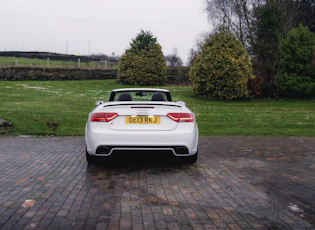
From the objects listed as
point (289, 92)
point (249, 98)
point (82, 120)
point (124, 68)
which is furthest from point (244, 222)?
point (124, 68)

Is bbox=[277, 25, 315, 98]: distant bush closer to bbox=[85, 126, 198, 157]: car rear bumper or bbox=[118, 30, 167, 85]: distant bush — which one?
bbox=[118, 30, 167, 85]: distant bush

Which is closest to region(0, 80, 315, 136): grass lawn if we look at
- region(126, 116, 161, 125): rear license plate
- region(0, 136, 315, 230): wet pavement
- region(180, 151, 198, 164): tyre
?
region(0, 136, 315, 230): wet pavement

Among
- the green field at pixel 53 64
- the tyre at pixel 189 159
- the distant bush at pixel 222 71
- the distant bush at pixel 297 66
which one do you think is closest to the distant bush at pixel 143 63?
the green field at pixel 53 64

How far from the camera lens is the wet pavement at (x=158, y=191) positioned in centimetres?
348

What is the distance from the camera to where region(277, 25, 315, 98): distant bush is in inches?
828

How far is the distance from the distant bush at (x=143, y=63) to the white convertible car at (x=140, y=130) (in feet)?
75.2

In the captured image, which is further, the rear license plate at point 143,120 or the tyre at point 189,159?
the tyre at point 189,159

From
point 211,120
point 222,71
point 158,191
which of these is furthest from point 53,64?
point 158,191

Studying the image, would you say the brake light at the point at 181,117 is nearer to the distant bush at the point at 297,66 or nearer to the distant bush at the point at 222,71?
the distant bush at the point at 222,71

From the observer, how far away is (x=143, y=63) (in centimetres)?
2858

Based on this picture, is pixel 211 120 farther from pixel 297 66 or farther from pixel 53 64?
pixel 53 64

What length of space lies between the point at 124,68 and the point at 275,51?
12824 millimetres

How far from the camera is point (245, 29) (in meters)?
32.5

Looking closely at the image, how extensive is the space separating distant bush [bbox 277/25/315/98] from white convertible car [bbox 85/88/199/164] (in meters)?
17.4
